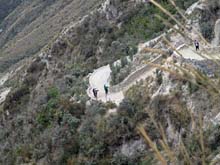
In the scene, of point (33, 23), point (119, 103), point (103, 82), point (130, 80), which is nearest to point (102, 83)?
point (103, 82)

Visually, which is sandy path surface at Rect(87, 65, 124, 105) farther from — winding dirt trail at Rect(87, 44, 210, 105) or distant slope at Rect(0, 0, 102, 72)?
distant slope at Rect(0, 0, 102, 72)

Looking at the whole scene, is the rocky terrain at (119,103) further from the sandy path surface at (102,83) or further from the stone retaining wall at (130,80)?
the stone retaining wall at (130,80)

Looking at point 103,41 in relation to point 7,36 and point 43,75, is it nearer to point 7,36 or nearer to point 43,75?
point 43,75

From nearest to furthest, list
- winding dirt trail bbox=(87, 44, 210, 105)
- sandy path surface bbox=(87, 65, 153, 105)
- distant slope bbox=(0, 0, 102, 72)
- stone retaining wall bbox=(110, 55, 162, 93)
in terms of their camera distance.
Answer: winding dirt trail bbox=(87, 44, 210, 105) → sandy path surface bbox=(87, 65, 153, 105) → stone retaining wall bbox=(110, 55, 162, 93) → distant slope bbox=(0, 0, 102, 72)

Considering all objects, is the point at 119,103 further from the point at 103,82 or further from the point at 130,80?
the point at 103,82

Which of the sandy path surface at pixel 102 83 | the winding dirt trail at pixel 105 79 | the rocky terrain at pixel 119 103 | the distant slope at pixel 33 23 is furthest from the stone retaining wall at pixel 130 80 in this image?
the distant slope at pixel 33 23

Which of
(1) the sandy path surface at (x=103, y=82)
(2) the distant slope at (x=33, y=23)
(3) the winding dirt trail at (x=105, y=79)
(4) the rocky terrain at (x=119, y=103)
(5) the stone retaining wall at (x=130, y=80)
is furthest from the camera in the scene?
(2) the distant slope at (x=33, y=23)

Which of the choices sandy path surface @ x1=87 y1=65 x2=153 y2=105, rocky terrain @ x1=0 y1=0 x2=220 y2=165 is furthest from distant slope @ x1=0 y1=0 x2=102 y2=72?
sandy path surface @ x1=87 y1=65 x2=153 y2=105

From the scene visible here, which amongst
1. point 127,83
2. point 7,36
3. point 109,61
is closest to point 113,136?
point 127,83
